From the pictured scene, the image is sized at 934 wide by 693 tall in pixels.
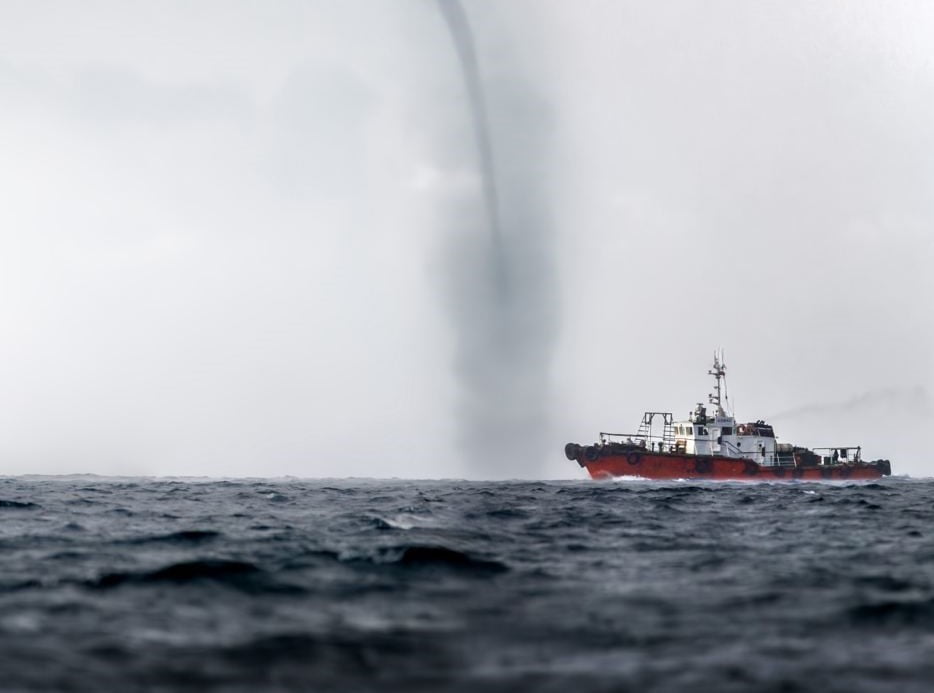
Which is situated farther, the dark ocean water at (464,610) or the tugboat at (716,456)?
the tugboat at (716,456)

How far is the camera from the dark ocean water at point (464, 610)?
7.90 metres

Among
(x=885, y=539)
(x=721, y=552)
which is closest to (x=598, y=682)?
(x=721, y=552)

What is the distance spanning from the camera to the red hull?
3142 inches

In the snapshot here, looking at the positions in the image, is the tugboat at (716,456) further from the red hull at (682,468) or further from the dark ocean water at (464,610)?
the dark ocean water at (464,610)

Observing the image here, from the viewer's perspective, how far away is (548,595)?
12242mm

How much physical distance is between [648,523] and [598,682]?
18.2m

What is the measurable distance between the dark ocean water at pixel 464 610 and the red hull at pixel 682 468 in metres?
58.8

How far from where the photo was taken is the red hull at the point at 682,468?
262 feet

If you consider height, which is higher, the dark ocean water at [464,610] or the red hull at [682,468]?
the red hull at [682,468]

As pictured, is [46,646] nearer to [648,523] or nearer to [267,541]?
[267,541]

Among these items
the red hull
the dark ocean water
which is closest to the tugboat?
the red hull

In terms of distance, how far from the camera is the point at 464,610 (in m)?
11.0

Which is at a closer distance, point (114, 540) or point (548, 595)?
point (548, 595)

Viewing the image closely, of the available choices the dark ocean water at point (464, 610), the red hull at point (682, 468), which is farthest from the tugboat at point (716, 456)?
the dark ocean water at point (464, 610)
